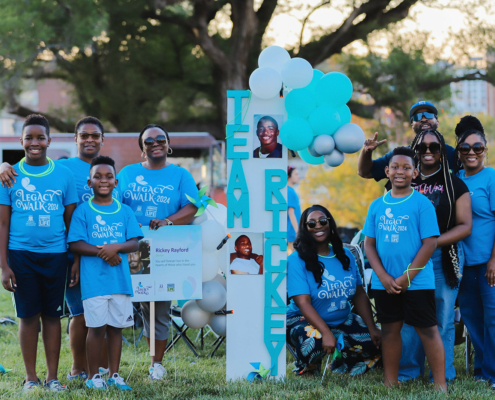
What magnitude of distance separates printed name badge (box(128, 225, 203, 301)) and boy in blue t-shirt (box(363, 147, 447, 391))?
133cm

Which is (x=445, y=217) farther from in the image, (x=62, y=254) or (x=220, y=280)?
(x=62, y=254)

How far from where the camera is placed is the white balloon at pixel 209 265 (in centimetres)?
428

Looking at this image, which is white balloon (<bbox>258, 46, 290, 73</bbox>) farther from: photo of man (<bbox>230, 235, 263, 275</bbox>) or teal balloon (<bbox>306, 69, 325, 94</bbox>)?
photo of man (<bbox>230, 235, 263, 275</bbox>)

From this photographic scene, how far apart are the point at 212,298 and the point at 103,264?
96 cm

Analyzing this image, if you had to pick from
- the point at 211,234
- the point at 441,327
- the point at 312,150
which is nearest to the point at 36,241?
the point at 211,234

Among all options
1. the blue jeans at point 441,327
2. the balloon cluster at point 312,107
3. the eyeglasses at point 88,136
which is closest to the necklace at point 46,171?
the eyeglasses at point 88,136

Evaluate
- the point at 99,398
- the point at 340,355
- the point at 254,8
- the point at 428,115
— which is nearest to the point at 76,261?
the point at 99,398

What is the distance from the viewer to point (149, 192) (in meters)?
4.06

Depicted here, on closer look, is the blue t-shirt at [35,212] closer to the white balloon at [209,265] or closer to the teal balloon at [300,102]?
the white balloon at [209,265]

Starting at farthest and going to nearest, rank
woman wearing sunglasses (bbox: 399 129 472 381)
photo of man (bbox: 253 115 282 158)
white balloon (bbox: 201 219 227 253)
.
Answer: white balloon (bbox: 201 219 227 253), photo of man (bbox: 253 115 282 158), woman wearing sunglasses (bbox: 399 129 472 381)

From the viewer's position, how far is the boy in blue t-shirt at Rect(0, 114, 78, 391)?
11.8 ft

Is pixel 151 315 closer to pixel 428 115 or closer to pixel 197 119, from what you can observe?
pixel 428 115

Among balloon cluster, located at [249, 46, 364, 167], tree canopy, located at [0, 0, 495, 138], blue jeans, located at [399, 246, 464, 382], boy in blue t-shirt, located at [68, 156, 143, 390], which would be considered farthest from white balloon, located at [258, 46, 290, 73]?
tree canopy, located at [0, 0, 495, 138]

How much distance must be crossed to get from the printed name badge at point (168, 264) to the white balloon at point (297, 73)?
1.29 meters
